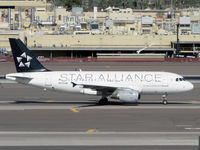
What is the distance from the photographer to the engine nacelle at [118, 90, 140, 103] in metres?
43.2

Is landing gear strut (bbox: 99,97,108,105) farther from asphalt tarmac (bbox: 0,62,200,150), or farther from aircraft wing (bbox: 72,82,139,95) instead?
asphalt tarmac (bbox: 0,62,200,150)

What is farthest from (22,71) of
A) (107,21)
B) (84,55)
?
(107,21)

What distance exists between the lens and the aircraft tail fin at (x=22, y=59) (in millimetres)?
45500

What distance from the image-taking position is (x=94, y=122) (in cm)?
3656

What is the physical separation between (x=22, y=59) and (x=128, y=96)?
32.4ft

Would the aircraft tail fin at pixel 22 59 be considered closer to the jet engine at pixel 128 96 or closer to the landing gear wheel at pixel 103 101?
the landing gear wheel at pixel 103 101

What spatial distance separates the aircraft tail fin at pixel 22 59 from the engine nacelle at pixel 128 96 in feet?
25.2

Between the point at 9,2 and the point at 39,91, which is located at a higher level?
the point at 9,2

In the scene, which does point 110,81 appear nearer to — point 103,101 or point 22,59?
point 103,101

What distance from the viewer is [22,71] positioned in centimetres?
4550

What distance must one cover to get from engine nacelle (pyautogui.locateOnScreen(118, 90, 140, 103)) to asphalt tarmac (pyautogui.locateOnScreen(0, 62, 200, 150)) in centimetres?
67

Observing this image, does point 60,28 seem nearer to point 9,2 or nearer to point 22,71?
point 9,2

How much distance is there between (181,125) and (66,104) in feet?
42.5

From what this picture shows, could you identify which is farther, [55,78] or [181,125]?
[55,78]
